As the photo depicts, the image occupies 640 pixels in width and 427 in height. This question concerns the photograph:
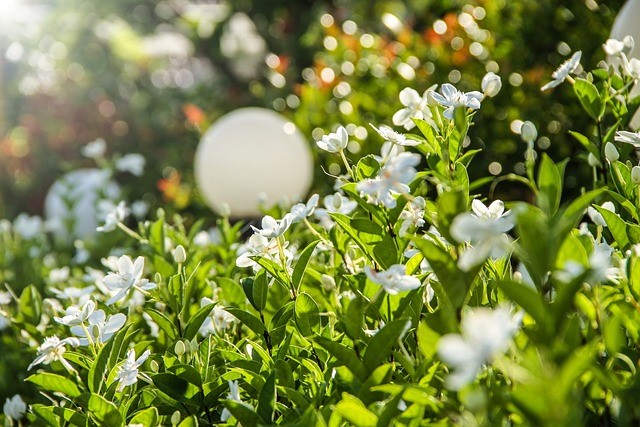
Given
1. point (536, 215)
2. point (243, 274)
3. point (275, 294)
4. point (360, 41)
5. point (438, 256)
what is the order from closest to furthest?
point (536, 215) < point (438, 256) < point (275, 294) < point (243, 274) < point (360, 41)

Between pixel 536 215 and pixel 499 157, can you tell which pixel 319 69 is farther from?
pixel 536 215

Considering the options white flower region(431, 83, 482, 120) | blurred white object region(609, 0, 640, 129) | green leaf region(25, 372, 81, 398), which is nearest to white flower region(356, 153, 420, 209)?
white flower region(431, 83, 482, 120)

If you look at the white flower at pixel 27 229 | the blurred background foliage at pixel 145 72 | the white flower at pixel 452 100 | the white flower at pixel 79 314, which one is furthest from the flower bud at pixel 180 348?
the blurred background foliage at pixel 145 72

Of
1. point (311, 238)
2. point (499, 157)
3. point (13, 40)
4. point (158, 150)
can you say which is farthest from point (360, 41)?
point (13, 40)

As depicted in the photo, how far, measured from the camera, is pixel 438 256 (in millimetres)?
771

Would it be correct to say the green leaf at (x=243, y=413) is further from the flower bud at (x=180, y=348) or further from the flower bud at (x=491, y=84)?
the flower bud at (x=491, y=84)

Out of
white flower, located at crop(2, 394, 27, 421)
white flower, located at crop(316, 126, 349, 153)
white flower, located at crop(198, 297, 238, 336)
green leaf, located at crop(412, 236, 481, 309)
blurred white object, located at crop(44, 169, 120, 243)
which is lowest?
blurred white object, located at crop(44, 169, 120, 243)

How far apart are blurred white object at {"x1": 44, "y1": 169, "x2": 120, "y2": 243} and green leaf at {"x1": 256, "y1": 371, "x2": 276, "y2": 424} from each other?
63.7 inches

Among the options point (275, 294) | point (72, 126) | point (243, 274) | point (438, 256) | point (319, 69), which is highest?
point (438, 256)

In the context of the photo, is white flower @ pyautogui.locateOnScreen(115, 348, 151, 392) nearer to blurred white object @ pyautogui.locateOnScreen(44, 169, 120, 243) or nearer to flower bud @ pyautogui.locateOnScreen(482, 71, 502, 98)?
flower bud @ pyautogui.locateOnScreen(482, 71, 502, 98)

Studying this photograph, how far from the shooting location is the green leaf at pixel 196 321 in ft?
3.36

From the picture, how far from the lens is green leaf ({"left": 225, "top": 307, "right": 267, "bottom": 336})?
3.31ft

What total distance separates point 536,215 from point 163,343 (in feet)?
2.84

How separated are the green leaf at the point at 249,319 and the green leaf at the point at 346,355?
22cm
